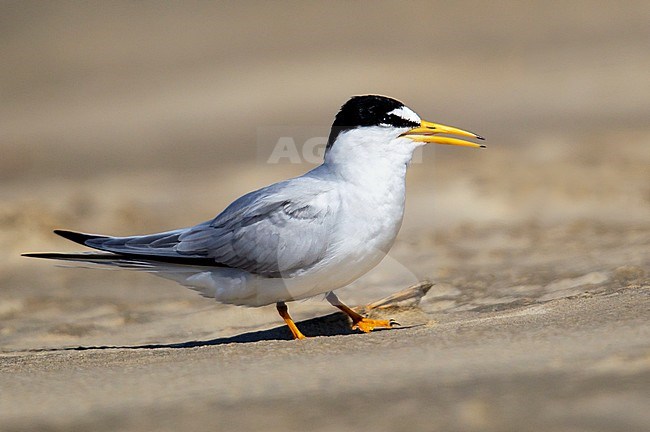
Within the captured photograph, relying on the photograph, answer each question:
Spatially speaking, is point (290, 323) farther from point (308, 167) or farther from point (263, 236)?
point (308, 167)

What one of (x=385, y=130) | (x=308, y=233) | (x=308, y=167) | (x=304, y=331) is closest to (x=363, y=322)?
(x=304, y=331)

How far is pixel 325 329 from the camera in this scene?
5000 mm

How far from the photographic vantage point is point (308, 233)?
4469mm

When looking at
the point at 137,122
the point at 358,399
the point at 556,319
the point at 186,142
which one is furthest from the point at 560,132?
the point at 358,399

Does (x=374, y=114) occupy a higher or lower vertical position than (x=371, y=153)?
higher

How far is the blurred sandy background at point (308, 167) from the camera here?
10.1 feet

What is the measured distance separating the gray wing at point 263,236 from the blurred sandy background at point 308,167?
0.58 meters

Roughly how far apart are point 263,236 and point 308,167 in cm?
402

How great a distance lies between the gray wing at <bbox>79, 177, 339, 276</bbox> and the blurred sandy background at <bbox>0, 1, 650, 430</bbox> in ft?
1.92

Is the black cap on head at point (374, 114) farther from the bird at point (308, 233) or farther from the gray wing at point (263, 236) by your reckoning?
the gray wing at point (263, 236)

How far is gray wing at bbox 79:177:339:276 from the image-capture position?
177 inches

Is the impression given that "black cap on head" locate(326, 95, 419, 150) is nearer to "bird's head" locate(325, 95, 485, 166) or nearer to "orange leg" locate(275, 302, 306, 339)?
"bird's head" locate(325, 95, 485, 166)

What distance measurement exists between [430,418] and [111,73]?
864 cm

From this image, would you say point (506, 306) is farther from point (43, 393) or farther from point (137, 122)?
point (137, 122)
